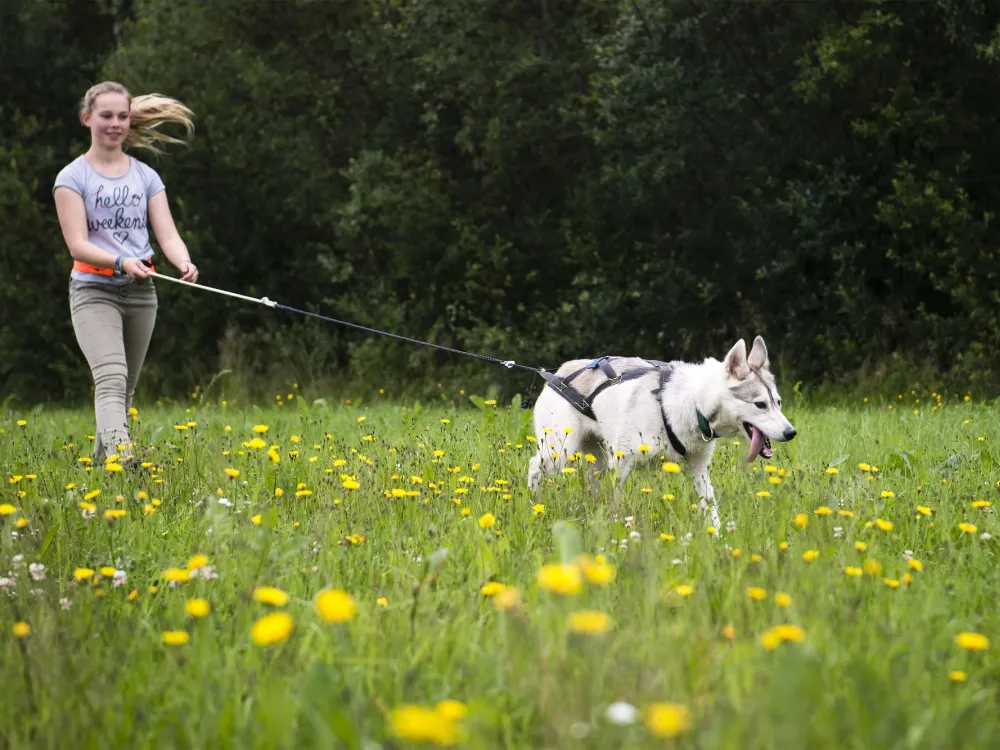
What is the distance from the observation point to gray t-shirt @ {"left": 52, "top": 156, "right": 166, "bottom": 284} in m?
5.69

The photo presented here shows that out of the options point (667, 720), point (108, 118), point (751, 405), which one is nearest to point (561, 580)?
point (667, 720)

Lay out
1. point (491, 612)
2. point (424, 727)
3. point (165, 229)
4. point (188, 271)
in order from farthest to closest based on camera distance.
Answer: point (165, 229)
point (188, 271)
point (491, 612)
point (424, 727)

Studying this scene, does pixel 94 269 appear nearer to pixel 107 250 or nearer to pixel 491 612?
pixel 107 250

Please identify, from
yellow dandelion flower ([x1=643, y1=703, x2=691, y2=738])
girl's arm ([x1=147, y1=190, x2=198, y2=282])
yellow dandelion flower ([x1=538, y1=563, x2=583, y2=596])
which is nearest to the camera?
yellow dandelion flower ([x1=643, y1=703, x2=691, y2=738])

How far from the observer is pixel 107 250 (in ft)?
18.9

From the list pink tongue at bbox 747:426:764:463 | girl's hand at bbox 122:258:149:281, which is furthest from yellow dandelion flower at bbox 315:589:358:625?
girl's hand at bbox 122:258:149:281

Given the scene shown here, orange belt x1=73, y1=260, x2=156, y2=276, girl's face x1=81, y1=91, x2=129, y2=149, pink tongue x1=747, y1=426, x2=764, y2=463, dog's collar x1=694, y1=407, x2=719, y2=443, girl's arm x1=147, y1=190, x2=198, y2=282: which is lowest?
pink tongue x1=747, y1=426, x2=764, y2=463

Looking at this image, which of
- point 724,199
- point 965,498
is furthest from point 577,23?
point 965,498

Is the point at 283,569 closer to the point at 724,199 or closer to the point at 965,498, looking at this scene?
the point at 965,498

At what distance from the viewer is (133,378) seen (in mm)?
6160

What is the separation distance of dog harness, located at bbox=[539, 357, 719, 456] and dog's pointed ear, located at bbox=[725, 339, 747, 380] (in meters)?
0.22

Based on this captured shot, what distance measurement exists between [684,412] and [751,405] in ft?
1.03

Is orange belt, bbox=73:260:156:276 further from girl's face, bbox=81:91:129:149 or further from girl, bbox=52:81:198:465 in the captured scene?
girl's face, bbox=81:91:129:149

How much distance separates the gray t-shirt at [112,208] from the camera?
569cm
